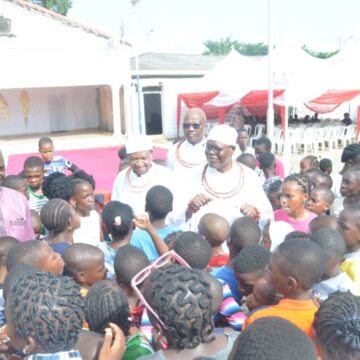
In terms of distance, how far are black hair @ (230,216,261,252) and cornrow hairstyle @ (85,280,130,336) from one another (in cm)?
98

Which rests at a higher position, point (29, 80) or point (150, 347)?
point (29, 80)

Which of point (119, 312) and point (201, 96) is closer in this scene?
point (119, 312)

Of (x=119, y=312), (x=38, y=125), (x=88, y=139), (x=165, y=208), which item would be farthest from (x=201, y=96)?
(x=119, y=312)

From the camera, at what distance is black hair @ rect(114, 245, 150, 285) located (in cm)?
254

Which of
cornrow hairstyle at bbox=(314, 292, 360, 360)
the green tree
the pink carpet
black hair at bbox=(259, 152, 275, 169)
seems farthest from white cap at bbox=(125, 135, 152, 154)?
the green tree

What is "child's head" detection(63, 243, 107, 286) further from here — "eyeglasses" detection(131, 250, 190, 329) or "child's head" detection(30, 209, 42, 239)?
"child's head" detection(30, 209, 42, 239)

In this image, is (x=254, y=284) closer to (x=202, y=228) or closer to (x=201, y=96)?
(x=202, y=228)

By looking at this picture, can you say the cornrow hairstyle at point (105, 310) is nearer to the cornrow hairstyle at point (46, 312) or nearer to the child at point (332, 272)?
the cornrow hairstyle at point (46, 312)

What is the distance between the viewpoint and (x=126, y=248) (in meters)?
2.68

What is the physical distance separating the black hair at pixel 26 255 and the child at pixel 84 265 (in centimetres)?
22

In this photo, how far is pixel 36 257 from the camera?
2574mm

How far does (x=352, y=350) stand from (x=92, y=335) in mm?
1011

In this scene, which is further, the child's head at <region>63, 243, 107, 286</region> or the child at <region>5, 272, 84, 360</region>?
the child's head at <region>63, 243, 107, 286</region>

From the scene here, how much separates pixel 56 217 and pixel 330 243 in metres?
1.79
